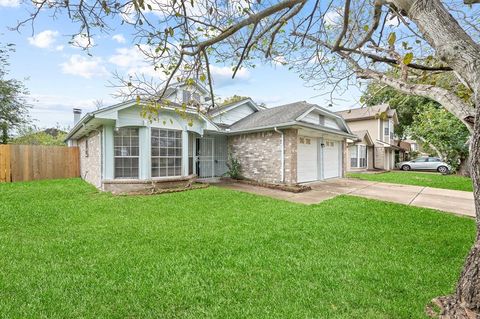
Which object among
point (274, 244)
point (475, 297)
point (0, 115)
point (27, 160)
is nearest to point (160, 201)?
point (274, 244)

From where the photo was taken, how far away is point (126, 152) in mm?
10281

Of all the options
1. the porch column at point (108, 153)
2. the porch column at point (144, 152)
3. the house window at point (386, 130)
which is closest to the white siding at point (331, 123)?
the porch column at point (144, 152)

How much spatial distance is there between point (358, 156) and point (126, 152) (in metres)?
21.5

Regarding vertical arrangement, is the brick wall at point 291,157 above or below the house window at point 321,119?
below

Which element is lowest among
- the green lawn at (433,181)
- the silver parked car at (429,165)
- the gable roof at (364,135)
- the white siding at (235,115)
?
the green lawn at (433,181)

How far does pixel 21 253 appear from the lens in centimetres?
416

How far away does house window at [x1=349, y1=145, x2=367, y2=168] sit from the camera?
23766 millimetres

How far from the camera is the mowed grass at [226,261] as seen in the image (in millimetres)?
2787

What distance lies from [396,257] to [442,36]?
3345 mm

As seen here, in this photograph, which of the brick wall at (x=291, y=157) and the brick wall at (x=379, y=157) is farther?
the brick wall at (x=379, y=157)

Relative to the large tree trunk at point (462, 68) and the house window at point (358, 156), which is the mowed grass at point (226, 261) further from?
the house window at point (358, 156)

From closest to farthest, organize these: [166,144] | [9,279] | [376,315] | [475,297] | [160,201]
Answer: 1. [475,297]
2. [376,315]
3. [9,279]
4. [160,201]
5. [166,144]

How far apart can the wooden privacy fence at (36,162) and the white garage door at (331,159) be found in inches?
630

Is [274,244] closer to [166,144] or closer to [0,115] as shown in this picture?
[166,144]
